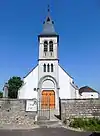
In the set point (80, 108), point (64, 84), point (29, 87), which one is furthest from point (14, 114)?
point (64, 84)

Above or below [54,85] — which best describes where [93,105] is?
below

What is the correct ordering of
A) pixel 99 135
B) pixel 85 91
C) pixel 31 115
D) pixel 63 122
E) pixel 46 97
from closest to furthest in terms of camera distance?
1. pixel 99 135
2. pixel 63 122
3. pixel 31 115
4. pixel 46 97
5. pixel 85 91

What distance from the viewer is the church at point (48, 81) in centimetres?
2689

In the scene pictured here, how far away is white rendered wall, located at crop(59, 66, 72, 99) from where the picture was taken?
26.9 meters

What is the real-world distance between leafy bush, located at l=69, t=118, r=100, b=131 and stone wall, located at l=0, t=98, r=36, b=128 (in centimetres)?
376

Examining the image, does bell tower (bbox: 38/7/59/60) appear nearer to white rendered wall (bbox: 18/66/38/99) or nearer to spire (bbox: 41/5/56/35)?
spire (bbox: 41/5/56/35)

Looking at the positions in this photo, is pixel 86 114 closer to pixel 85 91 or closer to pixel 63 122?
pixel 63 122

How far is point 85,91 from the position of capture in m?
48.9

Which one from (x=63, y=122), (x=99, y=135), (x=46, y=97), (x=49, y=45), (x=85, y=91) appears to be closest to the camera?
(x=99, y=135)

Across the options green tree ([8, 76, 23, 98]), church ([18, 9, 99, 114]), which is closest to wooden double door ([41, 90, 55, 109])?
church ([18, 9, 99, 114])

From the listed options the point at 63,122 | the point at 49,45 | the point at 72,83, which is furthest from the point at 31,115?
the point at 49,45

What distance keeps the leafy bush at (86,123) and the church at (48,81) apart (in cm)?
915

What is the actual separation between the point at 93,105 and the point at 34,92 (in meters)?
10.8

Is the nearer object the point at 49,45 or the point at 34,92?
the point at 34,92
